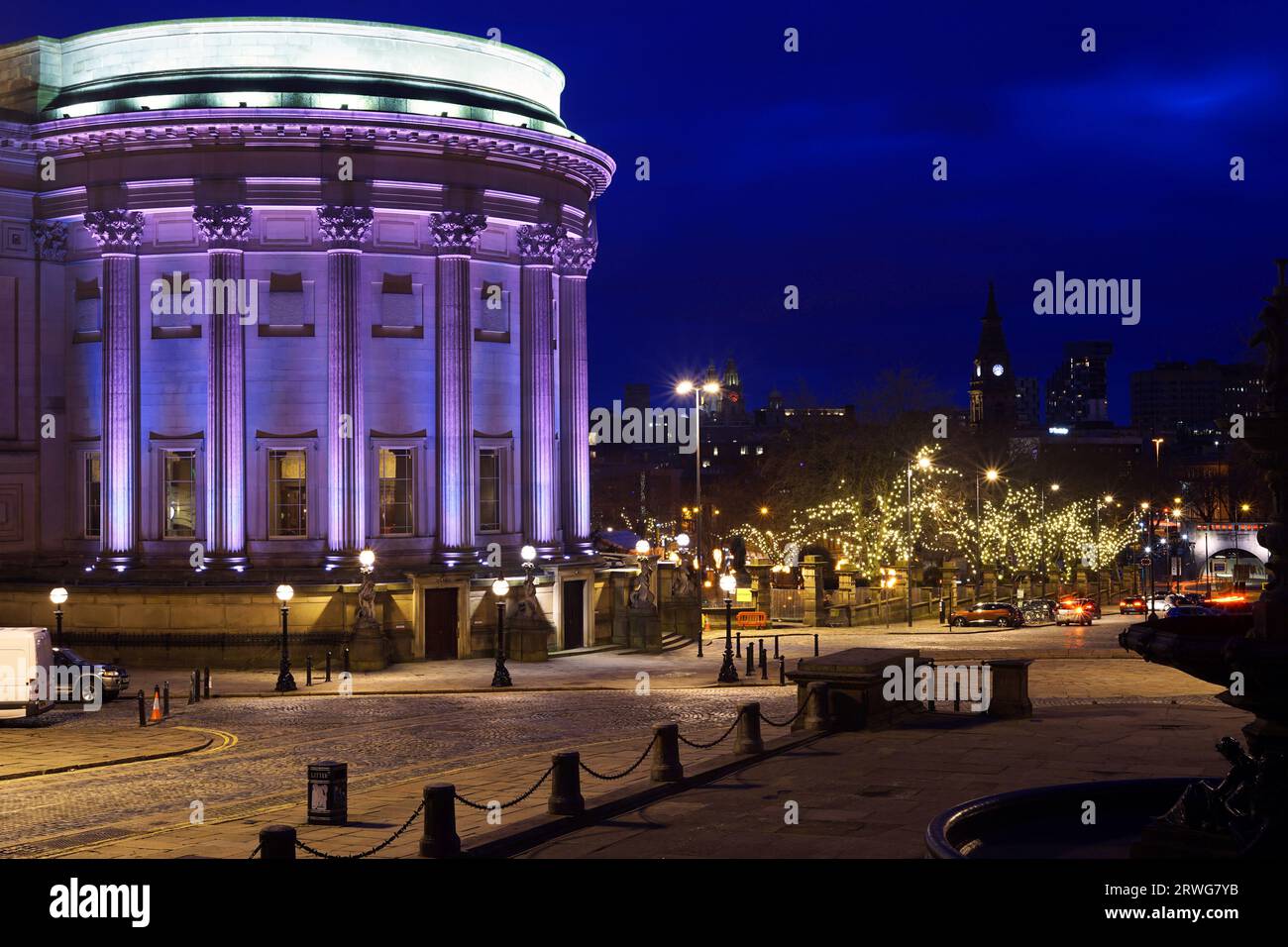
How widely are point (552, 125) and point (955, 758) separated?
35.9m

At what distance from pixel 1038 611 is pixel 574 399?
31394mm

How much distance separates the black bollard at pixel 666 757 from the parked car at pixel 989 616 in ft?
165

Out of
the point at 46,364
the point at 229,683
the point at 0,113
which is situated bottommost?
the point at 229,683

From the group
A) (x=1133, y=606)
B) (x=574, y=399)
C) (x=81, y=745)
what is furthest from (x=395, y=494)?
(x=1133, y=606)

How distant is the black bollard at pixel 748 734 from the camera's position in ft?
84.5

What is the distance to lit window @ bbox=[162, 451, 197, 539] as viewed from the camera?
50344 millimetres

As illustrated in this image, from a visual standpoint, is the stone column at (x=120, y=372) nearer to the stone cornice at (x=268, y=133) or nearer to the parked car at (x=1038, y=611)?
the stone cornice at (x=268, y=133)

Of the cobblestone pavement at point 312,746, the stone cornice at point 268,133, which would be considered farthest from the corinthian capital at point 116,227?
the cobblestone pavement at point 312,746

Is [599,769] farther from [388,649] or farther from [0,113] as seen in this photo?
[0,113]

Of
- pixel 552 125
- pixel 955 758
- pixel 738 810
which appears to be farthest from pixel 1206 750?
pixel 552 125

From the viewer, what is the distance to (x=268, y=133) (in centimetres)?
4947

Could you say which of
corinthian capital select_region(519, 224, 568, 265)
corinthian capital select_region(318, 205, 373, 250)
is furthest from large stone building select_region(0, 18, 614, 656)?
corinthian capital select_region(519, 224, 568, 265)

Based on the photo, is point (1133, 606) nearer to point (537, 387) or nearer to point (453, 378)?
point (537, 387)

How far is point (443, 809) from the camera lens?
17.7 meters
